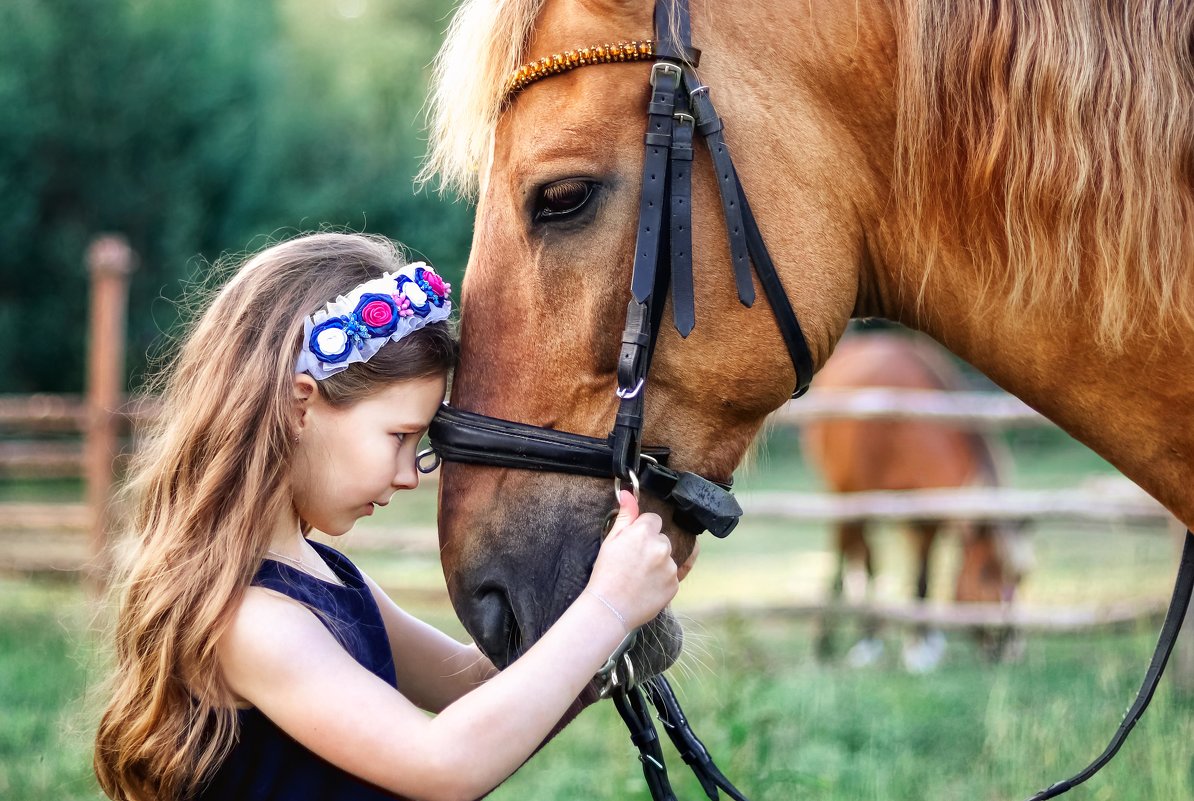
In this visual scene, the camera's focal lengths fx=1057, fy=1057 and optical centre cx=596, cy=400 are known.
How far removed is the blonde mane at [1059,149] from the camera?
1618 mm

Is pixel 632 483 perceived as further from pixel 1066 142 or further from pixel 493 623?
pixel 1066 142

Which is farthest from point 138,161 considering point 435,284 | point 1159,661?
point 1159,661

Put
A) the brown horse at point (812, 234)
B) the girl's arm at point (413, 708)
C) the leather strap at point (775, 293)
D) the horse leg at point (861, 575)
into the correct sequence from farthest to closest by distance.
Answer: the horse leg at point (861, 575)
the leather strap at point (775, 293)
the brown horse at point (812, 234)
the girl's arm at point (413, 708)

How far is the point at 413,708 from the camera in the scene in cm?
161

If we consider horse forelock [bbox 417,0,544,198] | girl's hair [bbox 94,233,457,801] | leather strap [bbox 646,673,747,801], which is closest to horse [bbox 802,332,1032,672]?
leather strap [bbox 646,673,747,801]

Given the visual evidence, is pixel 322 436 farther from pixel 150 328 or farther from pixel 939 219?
pixel 150 328

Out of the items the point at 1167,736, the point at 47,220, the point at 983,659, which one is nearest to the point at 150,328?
the point at 47,220

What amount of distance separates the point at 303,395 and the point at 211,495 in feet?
0.71

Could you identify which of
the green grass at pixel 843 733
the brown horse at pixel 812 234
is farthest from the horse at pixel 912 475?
the brown horse at pixel 812 234

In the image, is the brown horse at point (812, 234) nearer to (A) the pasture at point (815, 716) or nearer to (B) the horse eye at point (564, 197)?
(B) the horse eye at point (564, 197)

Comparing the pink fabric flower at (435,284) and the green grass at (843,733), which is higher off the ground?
the pink fabric flower at (435,284)

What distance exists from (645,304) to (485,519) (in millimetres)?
442

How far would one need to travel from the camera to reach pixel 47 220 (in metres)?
15.3

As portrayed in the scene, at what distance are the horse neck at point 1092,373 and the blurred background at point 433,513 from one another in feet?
1.72
